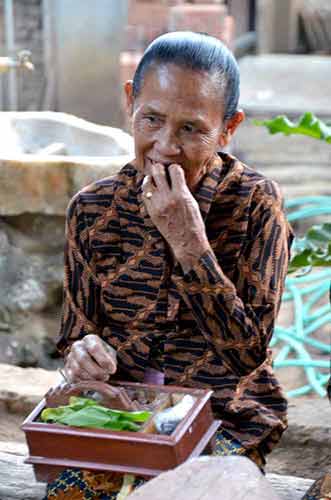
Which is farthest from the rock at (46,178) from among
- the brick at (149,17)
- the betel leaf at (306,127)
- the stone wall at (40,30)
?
the brick at (149,17)

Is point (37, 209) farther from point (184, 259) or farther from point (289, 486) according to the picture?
point (184, 259)

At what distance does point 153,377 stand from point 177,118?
748 millimetres

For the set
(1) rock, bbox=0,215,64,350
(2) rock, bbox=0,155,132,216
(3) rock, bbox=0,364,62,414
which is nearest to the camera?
(3) rock, bbox=0,364,62,414

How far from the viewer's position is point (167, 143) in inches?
104

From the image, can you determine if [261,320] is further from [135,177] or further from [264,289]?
[135,177]

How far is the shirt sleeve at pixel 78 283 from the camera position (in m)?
2.93

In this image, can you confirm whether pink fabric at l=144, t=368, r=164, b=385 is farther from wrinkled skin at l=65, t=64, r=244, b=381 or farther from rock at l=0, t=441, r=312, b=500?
rock at l=0, t=441, r=312, b=500

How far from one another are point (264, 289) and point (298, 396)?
258 centimetres

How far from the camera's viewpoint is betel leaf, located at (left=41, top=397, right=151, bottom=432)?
253cm

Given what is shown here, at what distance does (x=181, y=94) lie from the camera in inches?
103

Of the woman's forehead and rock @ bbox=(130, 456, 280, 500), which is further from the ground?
the woman's forehead

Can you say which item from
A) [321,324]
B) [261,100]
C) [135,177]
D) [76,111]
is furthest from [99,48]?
[135,177]

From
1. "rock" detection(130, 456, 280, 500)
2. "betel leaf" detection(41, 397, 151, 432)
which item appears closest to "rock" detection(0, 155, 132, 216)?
"betel leaf" detection(41, 397, 151, 432)

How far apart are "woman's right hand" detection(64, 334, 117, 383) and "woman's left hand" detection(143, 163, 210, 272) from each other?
0.30 m
